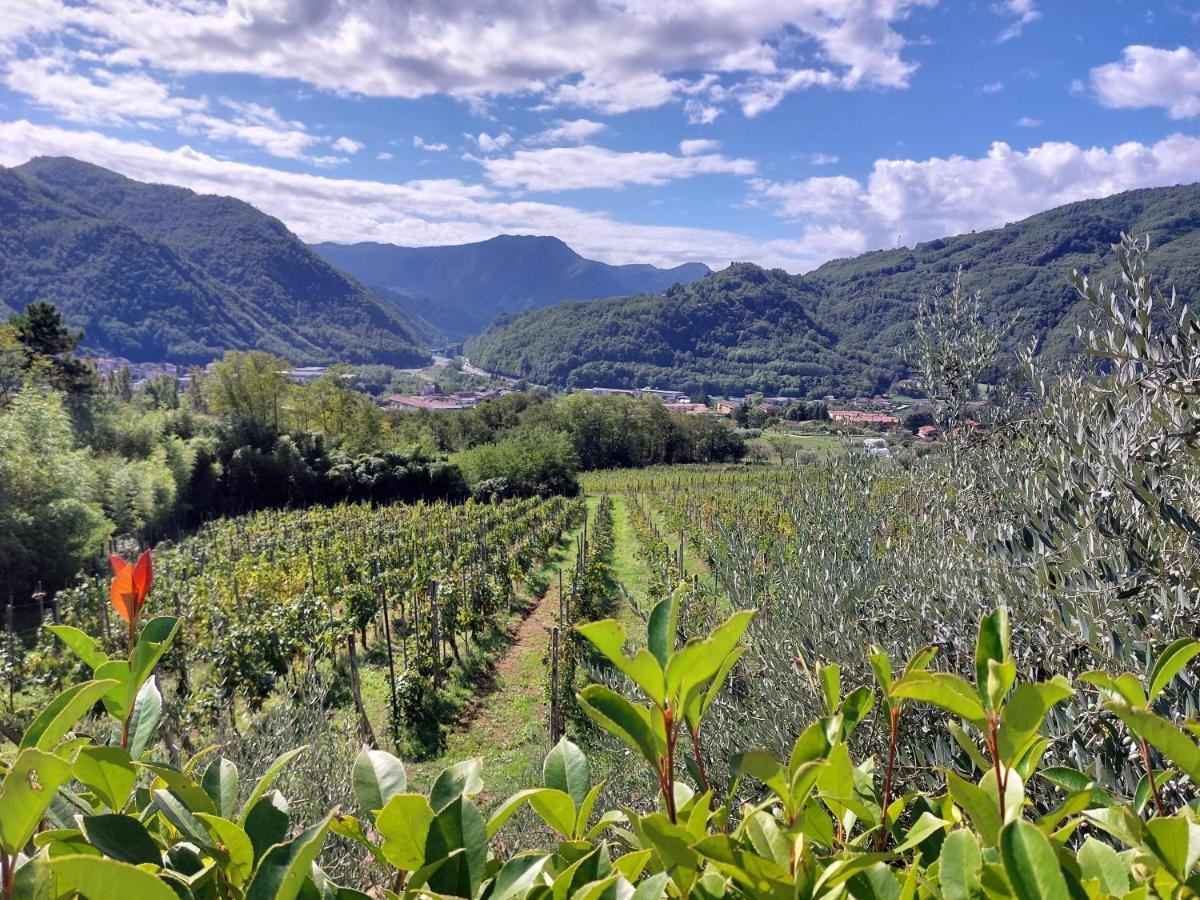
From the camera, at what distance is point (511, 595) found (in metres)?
14.2

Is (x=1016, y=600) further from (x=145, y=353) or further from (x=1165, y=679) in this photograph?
(x=145, y=353)

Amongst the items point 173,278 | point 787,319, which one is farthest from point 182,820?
point 173,278

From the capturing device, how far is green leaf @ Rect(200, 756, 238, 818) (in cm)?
81

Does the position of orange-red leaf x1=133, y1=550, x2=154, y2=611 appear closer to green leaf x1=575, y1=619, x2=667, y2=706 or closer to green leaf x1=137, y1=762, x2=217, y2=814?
green leaf x1=137, y1=762, x2=217, y2=814

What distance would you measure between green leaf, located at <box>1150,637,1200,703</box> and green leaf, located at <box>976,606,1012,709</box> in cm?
14

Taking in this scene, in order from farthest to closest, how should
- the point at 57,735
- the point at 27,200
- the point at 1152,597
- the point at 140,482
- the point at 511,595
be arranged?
the point at 27,200, the point at 140,482, the point at 511,595, the point at 1152,597, the point at 57,735

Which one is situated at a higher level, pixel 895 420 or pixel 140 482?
pixel 895 420

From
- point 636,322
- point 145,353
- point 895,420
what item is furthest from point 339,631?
point 145,353

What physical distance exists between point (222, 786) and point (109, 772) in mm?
134

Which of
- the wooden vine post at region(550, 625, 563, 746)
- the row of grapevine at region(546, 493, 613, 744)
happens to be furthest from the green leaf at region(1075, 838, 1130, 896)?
the wooden vine post at region(550, 625, 563, 746)

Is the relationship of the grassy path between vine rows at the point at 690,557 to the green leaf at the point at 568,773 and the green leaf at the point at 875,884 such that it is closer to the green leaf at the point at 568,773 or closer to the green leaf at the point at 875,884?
the green leaf at the point at 568,773

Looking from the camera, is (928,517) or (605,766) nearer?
(928,517)

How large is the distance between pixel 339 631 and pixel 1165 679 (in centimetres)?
1027

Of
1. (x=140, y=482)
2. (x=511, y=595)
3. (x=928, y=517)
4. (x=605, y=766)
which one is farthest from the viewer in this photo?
(x=140, y=482)
